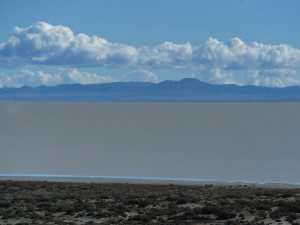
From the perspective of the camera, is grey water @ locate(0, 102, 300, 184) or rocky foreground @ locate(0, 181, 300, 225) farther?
grey water @ locate(0, 102, 300, 184)

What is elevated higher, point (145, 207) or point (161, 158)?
point (161, 158)

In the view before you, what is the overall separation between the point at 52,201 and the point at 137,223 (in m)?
5.71

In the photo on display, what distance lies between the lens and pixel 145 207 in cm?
2338

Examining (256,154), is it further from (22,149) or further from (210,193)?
(210,193)

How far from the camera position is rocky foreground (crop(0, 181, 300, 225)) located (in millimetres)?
20875

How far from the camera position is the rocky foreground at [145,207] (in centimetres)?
2088

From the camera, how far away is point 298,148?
2758 inches

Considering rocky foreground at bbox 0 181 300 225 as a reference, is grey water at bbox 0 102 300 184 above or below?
above

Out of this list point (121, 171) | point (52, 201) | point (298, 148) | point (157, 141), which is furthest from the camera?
point (157, 141)

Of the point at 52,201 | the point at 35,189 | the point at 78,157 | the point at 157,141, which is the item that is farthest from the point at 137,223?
the point at 157,141

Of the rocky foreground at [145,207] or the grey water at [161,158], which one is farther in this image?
the grey water at [161,158]

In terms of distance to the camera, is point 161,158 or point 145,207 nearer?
point 145,207

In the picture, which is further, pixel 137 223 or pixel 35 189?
pixel 35 189

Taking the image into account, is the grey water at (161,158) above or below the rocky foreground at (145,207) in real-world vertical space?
above
